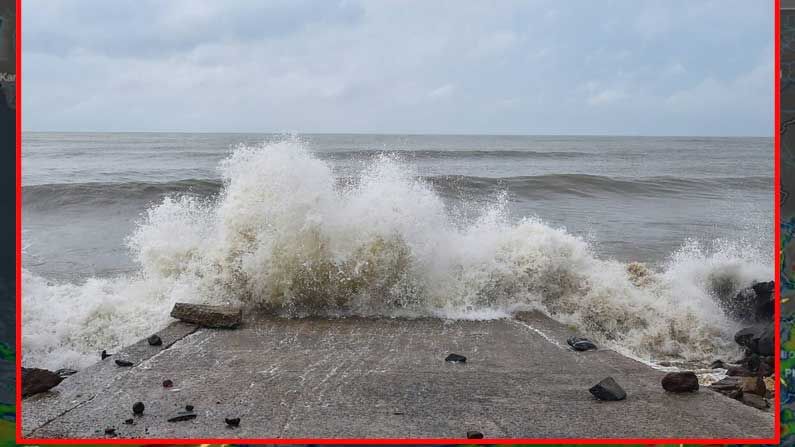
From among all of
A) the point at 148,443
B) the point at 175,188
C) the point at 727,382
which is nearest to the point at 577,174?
the point at 175,188

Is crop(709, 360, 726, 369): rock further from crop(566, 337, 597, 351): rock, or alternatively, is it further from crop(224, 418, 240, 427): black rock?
crop(224, 418, 240, 427): black rock

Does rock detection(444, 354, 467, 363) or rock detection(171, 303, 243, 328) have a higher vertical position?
→ rock detection(171, 303, 243, 328)

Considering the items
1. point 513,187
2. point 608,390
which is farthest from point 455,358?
point 513,187

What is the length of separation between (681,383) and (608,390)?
0.44 metres

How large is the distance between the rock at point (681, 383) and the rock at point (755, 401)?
0.22 meters

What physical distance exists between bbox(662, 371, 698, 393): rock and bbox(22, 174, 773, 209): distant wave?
607 cm

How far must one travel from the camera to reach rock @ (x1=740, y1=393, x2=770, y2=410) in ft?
9.11

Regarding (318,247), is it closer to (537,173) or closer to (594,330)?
(594,330)

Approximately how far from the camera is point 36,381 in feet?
9.95

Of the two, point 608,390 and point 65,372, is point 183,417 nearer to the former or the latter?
point 65,372

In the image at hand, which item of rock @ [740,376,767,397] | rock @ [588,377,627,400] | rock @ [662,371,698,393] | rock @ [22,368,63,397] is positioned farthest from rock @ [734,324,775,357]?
rock @ [22,368,63,397]

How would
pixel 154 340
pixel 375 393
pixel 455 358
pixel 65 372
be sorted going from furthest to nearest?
pixel 154 340, pixel 65 372, pixel 455 358, pixel 375 393

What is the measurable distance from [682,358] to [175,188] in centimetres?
1053

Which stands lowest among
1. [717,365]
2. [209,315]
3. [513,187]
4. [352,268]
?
[717,365]
